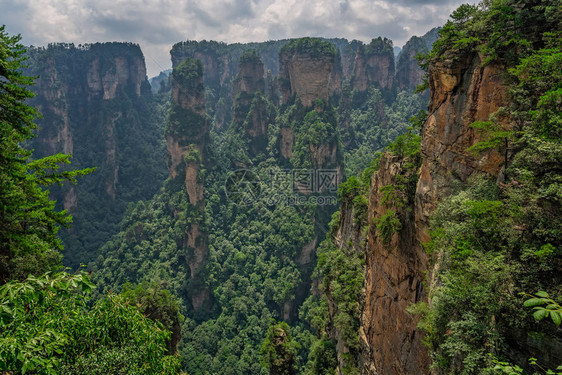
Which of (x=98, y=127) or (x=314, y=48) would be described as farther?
(x=98, y=127)

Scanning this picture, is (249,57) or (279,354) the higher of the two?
(249,57)

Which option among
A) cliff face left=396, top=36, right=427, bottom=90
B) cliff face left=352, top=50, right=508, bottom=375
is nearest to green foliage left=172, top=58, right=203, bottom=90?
cliff face left=352, top=50, right=508, bottom=375

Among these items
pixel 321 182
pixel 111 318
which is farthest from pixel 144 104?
pixel 111 318

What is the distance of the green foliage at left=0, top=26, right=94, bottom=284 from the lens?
29.4 ft

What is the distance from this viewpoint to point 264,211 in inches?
2301

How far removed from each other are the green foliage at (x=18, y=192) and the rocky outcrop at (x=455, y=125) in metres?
12.6

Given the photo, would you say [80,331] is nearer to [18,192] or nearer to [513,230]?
[18,192]

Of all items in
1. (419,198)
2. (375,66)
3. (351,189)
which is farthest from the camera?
(375,66)

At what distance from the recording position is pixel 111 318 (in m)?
5.61

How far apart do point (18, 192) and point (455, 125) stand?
14.0 meters

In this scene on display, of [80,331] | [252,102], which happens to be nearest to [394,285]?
[80,331]

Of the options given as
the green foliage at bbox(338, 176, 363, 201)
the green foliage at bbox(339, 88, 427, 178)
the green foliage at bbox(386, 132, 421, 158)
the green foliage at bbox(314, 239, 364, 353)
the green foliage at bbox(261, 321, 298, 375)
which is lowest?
the green foliage at bbox(261, 321, 298, 375)

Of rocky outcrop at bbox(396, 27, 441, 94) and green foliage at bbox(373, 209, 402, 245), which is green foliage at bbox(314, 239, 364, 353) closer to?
green foliage at bbox(373, 209, 402, 245)

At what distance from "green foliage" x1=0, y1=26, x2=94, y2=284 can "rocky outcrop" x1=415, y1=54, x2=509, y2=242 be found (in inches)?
495
